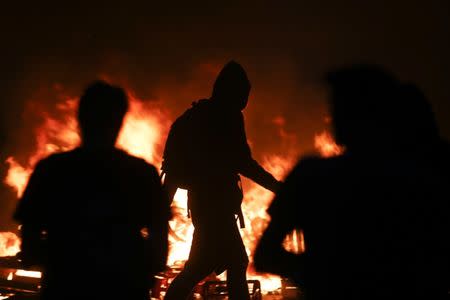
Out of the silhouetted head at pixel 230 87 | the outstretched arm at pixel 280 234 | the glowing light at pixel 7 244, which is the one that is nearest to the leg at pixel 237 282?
the outstretched arm at pixel 280 234

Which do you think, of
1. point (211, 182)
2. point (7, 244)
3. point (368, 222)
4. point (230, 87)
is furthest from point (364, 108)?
point (7, 244)

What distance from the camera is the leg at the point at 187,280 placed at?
2338 mm

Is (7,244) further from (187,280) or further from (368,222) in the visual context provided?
(368,222)

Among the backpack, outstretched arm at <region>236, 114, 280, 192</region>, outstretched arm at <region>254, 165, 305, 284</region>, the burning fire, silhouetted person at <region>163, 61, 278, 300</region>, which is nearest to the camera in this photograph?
outstretched arm at <region>254, 165, 305, 284</region>

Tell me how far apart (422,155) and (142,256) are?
143 cm

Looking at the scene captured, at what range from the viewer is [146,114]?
877cm

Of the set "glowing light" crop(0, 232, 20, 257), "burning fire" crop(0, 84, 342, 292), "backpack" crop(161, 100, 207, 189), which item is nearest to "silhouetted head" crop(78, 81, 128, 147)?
"backpack" crop(161, 100, 207, 189)

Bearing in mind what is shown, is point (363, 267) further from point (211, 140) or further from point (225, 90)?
point (225, 90)

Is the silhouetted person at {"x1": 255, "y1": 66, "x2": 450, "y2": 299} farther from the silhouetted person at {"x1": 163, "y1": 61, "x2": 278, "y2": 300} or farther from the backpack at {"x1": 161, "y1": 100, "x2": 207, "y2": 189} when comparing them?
the backpack at {"x1": 161, "y1": 100, "x2": 207, "y2": 189}

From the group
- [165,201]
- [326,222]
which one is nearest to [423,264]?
[326,222]

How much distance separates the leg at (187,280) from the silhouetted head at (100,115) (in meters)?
1.00

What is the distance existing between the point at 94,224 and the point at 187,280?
894 millimetres

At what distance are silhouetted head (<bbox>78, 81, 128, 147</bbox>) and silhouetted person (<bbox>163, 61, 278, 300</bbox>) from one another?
55cm

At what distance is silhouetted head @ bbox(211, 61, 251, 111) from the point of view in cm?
310
